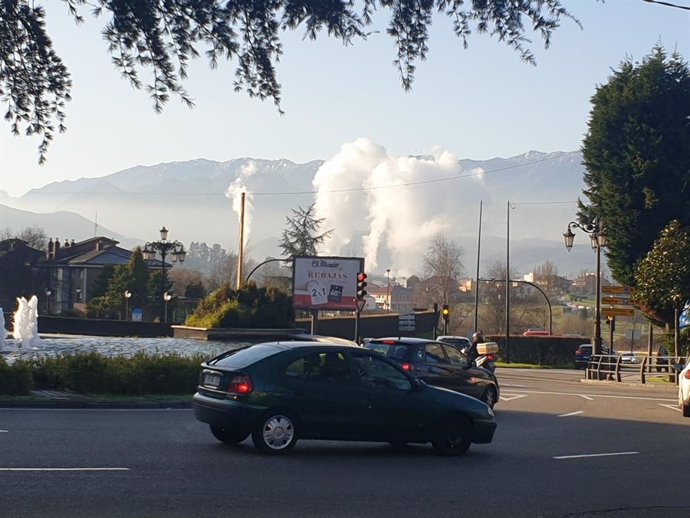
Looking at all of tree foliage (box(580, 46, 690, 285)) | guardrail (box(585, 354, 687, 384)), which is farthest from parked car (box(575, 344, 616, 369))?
guardrail (box(585, 354, 687, 384))

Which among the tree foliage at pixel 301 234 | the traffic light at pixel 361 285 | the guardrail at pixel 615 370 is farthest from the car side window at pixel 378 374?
the tree foliage at pixel 301 234

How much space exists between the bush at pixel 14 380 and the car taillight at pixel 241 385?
8460 mm

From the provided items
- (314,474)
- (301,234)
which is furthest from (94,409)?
(301,234)

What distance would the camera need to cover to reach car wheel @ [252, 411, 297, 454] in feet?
44.2

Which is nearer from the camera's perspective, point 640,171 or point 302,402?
point 302,402

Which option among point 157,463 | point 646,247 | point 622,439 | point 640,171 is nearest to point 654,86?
point 640,171

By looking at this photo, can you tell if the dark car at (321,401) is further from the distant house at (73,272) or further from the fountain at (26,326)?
the distant house at (73,272)

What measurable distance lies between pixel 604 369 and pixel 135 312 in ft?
131

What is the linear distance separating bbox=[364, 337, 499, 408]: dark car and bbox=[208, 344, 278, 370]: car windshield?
268 inches

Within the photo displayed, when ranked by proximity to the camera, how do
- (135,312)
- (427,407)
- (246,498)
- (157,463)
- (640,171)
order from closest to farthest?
(246,498) → (157,463) → (427,407) → (640,171) → (135,312)

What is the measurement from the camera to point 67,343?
1511 inches

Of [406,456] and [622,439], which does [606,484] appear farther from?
[622,439]

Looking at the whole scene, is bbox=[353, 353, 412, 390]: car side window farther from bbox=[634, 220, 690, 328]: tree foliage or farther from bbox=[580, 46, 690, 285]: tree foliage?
bbox=[580, 46, 690, 285]: tree foliage

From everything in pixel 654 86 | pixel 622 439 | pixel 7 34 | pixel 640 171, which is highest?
pixel 654 86
